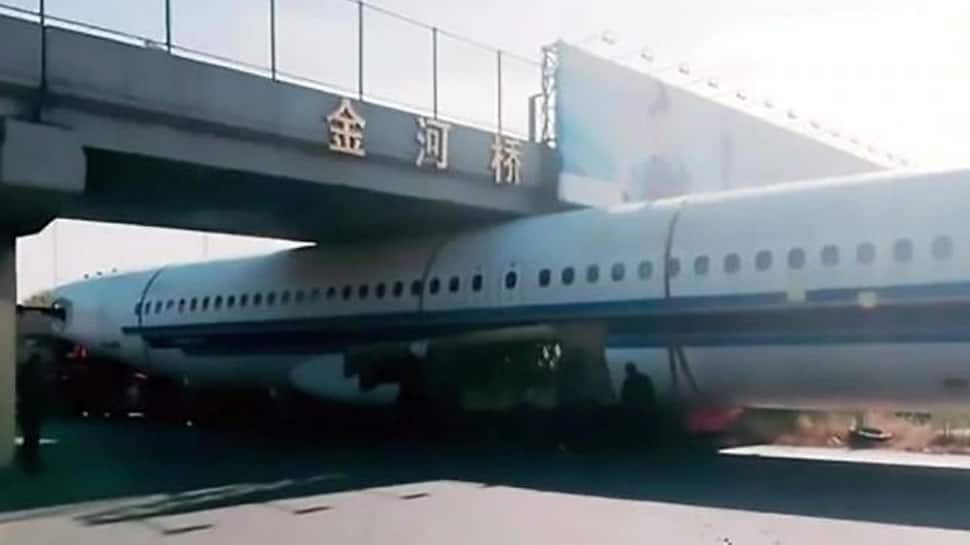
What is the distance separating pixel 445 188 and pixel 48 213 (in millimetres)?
6484

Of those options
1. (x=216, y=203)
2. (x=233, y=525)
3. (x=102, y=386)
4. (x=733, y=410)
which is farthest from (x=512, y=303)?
(x=102, y=386)

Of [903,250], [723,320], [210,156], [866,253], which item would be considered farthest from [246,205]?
[903,250]

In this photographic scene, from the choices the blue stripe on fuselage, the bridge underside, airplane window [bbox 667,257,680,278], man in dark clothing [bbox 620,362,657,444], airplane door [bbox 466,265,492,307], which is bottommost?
man in dark clothing [bbox 620,362,657,444]

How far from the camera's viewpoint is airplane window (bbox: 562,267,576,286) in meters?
18.1

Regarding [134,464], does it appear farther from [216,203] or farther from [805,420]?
[805,420]

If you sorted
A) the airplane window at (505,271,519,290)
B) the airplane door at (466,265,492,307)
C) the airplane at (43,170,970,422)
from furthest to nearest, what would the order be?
the airplane door at (466,265,492,307), the airplane window at (505,271,519,290), the airplane at (43,170,970,422)

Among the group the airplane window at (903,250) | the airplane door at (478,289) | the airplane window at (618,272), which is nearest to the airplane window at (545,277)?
the airplane door at (478,289)

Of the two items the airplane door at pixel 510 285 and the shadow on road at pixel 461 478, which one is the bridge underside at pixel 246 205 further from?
the shadow on road at pixel 461 478

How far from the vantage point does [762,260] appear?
15555 mm

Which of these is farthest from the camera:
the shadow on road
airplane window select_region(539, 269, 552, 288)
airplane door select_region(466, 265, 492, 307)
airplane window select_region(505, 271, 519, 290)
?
airplane door select_region(466, 265, 492, 307)

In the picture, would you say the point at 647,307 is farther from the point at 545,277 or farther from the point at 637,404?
the point at 545,277

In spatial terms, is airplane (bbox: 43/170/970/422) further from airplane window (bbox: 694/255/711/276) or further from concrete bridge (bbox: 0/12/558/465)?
concrete bridge (bbox: 0/12/558/465)

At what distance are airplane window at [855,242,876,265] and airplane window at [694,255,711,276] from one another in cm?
222

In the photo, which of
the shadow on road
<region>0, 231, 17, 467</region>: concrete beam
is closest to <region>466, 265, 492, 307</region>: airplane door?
the shadow on road
